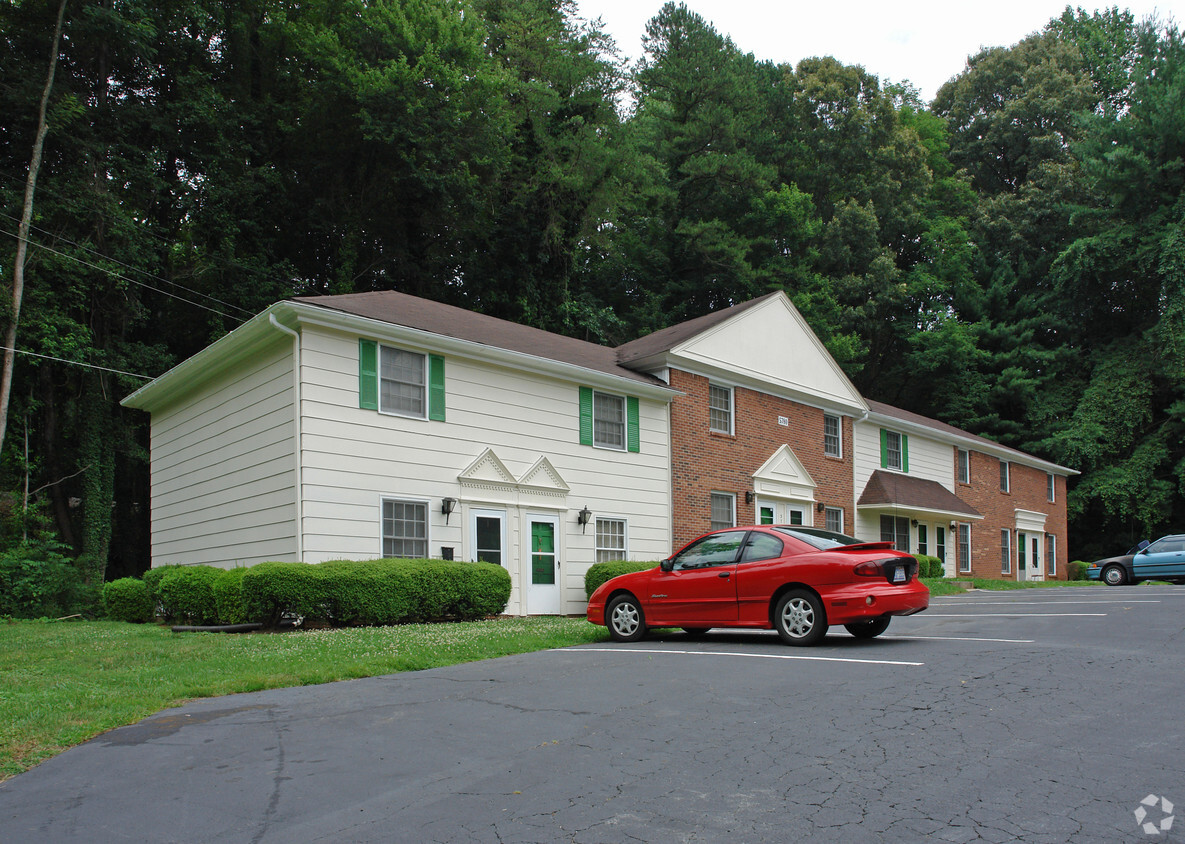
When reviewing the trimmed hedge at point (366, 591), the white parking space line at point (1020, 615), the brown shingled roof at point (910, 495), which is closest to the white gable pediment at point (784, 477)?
the brown shingled roof at point (910, 495)

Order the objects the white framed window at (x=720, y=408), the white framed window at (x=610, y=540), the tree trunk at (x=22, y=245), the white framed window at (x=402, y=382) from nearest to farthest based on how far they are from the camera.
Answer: the white framed window at (x=402, y=382) → the white framed window at (x=610, y=540) → the tree trunk at (x=22, y=245) → the white framed window at (x=720, y=408)

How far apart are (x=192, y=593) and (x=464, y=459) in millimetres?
5083

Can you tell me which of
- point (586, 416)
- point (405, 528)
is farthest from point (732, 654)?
point (586, 416)

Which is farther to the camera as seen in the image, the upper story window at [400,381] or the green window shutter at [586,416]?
the green window shutter at [586,416]

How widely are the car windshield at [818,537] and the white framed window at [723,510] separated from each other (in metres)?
11.5

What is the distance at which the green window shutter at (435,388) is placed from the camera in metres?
16.5

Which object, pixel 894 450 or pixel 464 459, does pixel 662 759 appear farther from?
pixel 894 450

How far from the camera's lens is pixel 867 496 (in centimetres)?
2769

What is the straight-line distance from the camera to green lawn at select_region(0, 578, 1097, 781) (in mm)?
6899

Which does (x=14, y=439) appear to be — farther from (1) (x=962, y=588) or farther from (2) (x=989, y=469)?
(2) (x=989, y=469)

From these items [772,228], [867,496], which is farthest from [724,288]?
[867,496]

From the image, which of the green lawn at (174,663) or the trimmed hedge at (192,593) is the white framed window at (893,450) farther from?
the trimmed hedge at (192,593)

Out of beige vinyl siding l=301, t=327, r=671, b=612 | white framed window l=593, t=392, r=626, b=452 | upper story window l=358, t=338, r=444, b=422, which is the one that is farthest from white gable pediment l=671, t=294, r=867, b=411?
upper story window l=358, t=338, r=444, b=422

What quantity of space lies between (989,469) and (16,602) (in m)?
32.3
